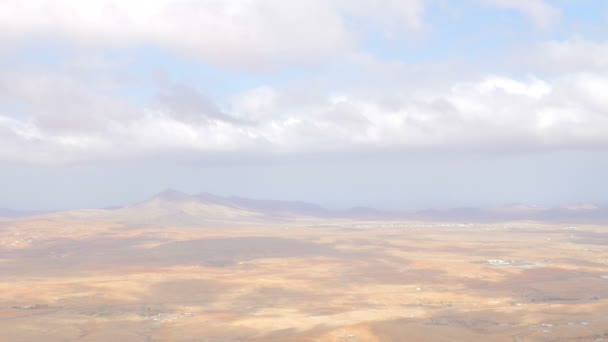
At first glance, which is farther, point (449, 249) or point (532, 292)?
point (449, 249)

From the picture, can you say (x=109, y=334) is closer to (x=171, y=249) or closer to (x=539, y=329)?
(x=539, y=329)

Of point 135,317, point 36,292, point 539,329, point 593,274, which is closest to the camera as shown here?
point 539,329

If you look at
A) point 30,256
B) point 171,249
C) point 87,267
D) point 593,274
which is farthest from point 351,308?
point 30,256

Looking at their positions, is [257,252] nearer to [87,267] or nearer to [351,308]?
[87,267]

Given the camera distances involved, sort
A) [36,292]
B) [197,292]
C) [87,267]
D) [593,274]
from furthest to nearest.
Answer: [87,267], [593,274], [197,292], [36,292]
